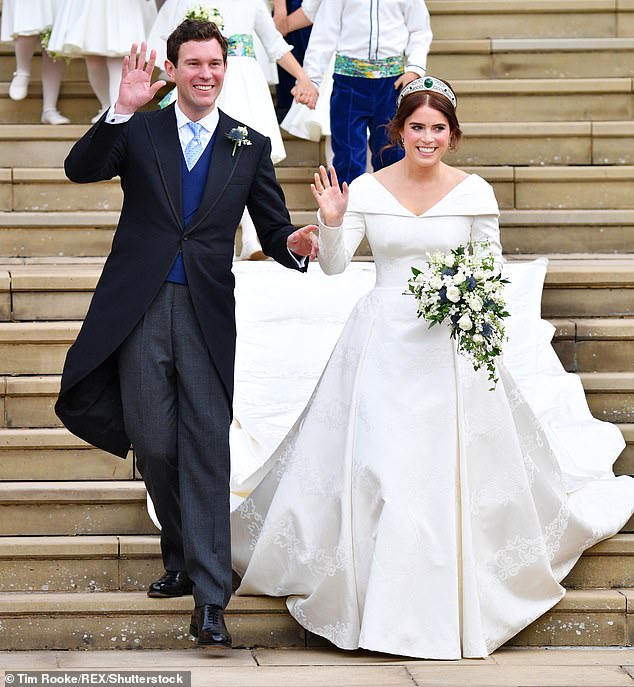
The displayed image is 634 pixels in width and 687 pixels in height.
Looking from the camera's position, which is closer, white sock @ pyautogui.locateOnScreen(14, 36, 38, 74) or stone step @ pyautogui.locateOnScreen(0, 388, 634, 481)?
stone step @ pyautogui.locateOnScreen(0, 388, 634, 481)

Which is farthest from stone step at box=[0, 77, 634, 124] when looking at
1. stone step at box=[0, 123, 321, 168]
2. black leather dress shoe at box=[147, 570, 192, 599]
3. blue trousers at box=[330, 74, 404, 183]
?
black leather dress shoe at box=[147, 570, 192, 599]

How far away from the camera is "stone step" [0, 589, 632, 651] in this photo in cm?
515

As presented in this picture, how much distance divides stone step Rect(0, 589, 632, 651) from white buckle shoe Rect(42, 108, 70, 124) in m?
4.54

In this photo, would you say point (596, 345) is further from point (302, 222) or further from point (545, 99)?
point (545, 99)

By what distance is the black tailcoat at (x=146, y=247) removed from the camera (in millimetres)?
4797

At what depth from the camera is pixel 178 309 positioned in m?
4.84

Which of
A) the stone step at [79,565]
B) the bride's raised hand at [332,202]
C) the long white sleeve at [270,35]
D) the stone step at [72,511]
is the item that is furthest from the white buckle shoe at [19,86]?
the bride's raised hand at [332,202]

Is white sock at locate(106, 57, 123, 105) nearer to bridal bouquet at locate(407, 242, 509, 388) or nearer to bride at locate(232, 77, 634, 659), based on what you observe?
bride at locate(232, 77, 634, 659)

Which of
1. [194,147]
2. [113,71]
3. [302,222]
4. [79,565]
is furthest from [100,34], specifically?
[79,565]

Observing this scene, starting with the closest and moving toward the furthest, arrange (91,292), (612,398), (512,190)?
(612,398)
(91,292)
(512,190)

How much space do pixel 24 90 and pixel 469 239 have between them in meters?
4.91

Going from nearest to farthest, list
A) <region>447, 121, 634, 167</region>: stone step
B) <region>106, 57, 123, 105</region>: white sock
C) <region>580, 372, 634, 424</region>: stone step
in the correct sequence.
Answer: <region>580, 372, 634, 424</region>: stone step
<region>447, 121, 634, 167</region>: stone step
<region>106, 57, 123, 105</region>: white sock

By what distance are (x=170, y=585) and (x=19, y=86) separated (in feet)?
16.5

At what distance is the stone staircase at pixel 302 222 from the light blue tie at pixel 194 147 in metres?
1.55
